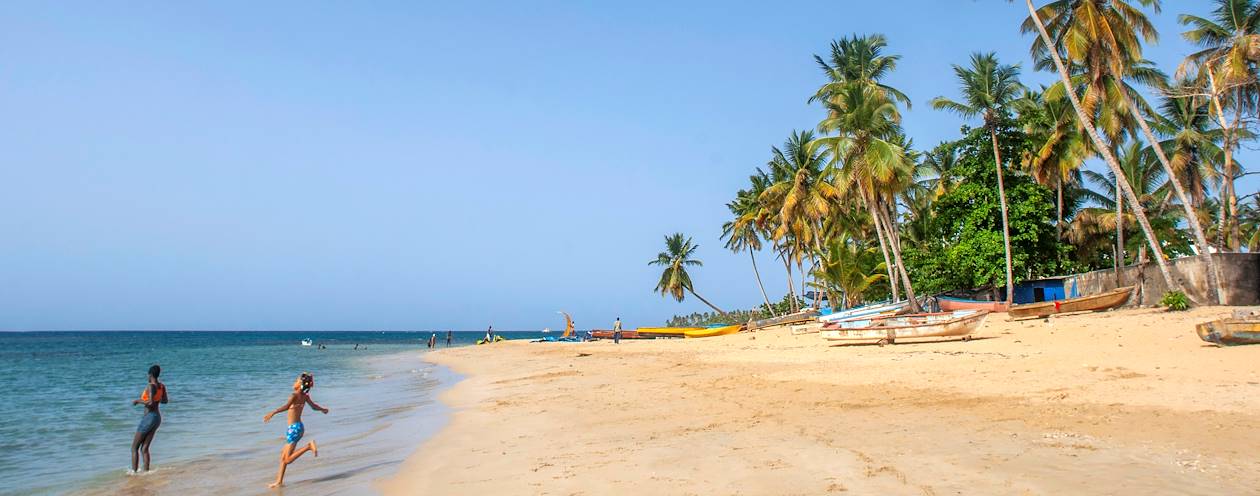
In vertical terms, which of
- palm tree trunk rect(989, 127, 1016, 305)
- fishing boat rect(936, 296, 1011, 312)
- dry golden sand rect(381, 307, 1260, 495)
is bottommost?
dry golden sand rect(381, 307, 1260, 495)

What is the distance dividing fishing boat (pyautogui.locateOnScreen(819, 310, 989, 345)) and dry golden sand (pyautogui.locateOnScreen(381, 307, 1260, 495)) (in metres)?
2.41

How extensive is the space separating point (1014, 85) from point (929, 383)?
26604mm

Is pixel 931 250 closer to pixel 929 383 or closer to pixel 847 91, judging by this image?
pixel 847 91

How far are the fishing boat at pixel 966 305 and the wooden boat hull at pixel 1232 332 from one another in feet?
48.6

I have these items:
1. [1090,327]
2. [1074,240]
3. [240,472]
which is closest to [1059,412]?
[240,472]

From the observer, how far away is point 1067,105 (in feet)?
110

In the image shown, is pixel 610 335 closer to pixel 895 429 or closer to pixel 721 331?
pixel 721 331

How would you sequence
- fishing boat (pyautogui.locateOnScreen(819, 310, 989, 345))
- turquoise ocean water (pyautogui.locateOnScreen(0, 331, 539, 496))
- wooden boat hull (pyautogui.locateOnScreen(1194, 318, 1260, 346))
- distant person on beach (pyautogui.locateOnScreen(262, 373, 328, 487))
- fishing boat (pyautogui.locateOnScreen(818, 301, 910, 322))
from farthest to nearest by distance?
fishing boat (pyautogui.locateOnScreen(818, 301, 910, 322)) < fishing boat (pyautogui.locateOnScreen(819, 310, 989, 345)) < wooden boat hull (pyautogui.locateOnScreen(1194, 318, 1260, 346)) < turquoise ocean water (pyautogui.locateOnScreen(0, 331, 539, 496)) < distant person on beach (pyautogui.locateOnScreen(262, 373, 328, 487))

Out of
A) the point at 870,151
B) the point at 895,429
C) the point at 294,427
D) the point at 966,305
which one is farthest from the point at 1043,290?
the point at 294,427

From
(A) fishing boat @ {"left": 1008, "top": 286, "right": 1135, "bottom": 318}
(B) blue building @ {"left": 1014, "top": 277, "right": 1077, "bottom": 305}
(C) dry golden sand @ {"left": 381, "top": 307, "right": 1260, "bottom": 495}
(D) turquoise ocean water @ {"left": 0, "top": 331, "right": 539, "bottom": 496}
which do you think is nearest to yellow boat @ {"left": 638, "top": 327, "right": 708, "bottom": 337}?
(B) blue building @ {"left": 1014, "top": 277, "right": 1077, "bottom": 305}

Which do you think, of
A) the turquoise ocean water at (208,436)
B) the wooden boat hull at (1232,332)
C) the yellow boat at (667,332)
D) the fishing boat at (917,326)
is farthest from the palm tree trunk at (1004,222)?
the turquoise ocean water at (208,436)

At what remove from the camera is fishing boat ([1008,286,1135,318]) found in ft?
77.9

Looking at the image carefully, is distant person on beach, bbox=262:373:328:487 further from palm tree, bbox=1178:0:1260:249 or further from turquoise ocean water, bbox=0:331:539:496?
palm tree, bbox=1178:0:1260:249

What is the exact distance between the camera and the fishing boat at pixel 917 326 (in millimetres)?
19203
